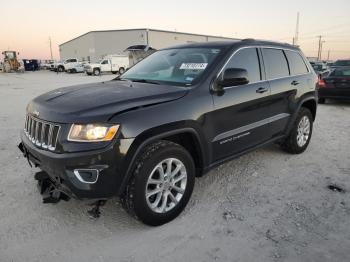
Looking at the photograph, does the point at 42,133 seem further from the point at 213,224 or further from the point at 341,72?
the point at 341,72

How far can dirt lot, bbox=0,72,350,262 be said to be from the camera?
2660mm

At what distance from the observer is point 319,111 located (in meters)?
9.72

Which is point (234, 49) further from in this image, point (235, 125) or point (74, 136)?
point (74, 136)

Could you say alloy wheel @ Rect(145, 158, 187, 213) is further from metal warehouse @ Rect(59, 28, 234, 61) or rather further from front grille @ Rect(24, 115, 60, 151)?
metal warehouse @ Rect(59, 28, 234, 61)

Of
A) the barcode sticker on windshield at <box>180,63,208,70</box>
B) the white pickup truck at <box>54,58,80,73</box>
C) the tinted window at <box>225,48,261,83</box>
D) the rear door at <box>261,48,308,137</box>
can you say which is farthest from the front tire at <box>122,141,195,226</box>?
the white pickup truck at <box>54,58,80,73</box>

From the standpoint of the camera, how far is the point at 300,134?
17.1ft

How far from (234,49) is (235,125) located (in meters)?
0.92

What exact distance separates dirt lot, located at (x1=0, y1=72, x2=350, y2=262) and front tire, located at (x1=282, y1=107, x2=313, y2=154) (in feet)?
2.08

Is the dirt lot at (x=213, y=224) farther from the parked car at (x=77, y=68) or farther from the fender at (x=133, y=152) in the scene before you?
the parked car at (x=77, y=68)

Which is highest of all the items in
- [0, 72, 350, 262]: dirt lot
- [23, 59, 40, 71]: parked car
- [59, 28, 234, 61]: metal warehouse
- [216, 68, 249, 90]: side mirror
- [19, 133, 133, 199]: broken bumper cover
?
[59, 28, 234, 61]: metal warehouse

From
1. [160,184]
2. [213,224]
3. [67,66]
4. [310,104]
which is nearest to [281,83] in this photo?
[310,104]

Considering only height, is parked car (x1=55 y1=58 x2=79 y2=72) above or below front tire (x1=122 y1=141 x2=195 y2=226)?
above

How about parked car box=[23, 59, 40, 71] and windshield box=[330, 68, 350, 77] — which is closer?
windshield box=[330, 68, 350, 77]

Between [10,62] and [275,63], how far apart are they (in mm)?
47376
